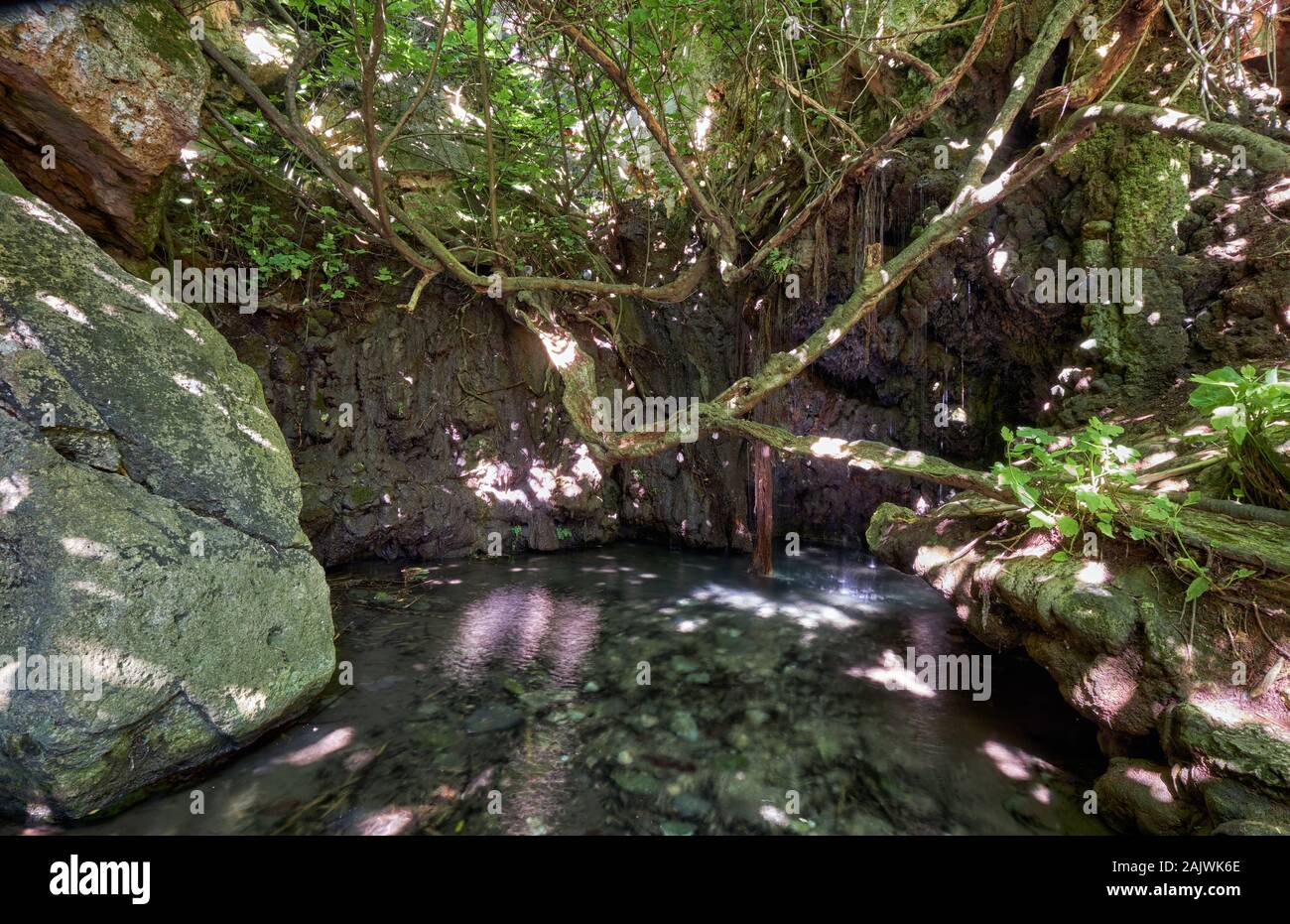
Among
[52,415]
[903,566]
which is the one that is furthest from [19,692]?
[903,566]

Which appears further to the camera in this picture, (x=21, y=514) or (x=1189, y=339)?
(x=1189, y=339)

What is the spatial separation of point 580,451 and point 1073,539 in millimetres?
6097

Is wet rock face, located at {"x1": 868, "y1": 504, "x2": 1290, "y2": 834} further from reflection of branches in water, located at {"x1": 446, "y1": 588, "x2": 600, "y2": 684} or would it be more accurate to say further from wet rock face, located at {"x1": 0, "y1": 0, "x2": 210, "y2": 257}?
wet rock face, located at {"x1": 0, "y1": 0, "x2": 210, "y2": 257}

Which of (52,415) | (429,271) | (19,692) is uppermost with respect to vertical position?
(429,271)

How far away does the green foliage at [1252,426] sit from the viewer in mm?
2674

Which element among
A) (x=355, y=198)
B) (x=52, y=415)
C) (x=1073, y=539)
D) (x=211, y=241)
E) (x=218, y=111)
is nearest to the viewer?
(x=52, y=415)

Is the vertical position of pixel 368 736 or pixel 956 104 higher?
pixel 956 104

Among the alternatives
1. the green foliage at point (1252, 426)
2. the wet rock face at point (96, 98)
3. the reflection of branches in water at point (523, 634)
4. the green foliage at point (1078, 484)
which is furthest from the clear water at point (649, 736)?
the wet rock face at point (96, 98)

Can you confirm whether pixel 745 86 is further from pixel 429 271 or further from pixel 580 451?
pixel 580 451

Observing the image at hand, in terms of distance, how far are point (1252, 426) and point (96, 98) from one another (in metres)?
6.96

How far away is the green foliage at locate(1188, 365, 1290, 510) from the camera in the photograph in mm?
2674

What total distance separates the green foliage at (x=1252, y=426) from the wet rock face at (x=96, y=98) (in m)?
6.32

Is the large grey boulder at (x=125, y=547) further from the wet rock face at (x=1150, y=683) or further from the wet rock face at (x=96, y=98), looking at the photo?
the wet rock face at (x=1150, y=683)

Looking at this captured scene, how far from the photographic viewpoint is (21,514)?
240 centimetres
